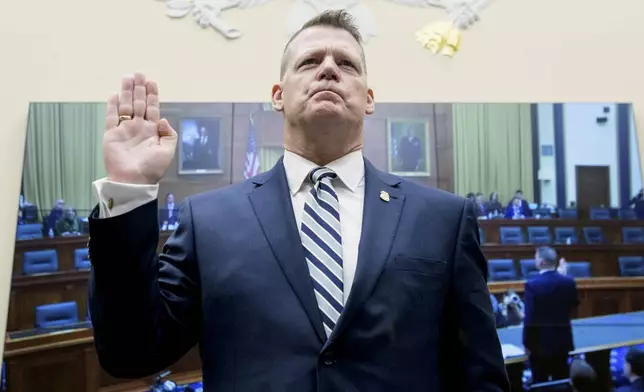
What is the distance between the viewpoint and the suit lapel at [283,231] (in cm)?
112

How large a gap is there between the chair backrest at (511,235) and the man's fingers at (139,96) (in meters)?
2.05

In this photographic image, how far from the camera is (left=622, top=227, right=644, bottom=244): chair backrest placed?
112 inches

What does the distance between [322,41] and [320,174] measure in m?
0.38

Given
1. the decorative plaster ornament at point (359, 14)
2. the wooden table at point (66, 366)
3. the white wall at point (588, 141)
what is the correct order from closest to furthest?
the wooden table at point (66, 366) → the white wall at point (588, 141) → the decorative plaster ornament at point (359, 14)

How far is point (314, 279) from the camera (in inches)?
45.7

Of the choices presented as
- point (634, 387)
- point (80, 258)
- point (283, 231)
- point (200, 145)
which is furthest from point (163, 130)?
point (634, 387)

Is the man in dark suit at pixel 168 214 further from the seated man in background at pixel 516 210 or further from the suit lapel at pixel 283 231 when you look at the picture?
the seated man in background at pixel 516 210

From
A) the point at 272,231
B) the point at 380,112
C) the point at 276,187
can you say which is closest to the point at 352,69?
the point at 276,187

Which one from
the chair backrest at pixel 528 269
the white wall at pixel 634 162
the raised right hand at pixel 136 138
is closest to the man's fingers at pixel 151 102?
the raised right hand at pixel 136 138

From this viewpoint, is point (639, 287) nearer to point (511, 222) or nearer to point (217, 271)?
point (511, 222)

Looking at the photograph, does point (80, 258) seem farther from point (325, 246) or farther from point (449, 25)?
point (449, 25)

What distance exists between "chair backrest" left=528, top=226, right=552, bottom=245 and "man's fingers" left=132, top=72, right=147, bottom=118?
214cm

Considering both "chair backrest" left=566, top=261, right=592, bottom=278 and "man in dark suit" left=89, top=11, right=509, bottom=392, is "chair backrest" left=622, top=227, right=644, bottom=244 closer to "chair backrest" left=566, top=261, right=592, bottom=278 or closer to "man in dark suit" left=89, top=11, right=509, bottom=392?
"chair backrest" left=566, top=261, right=592, bottom=278

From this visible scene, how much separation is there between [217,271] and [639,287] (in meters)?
2.43
